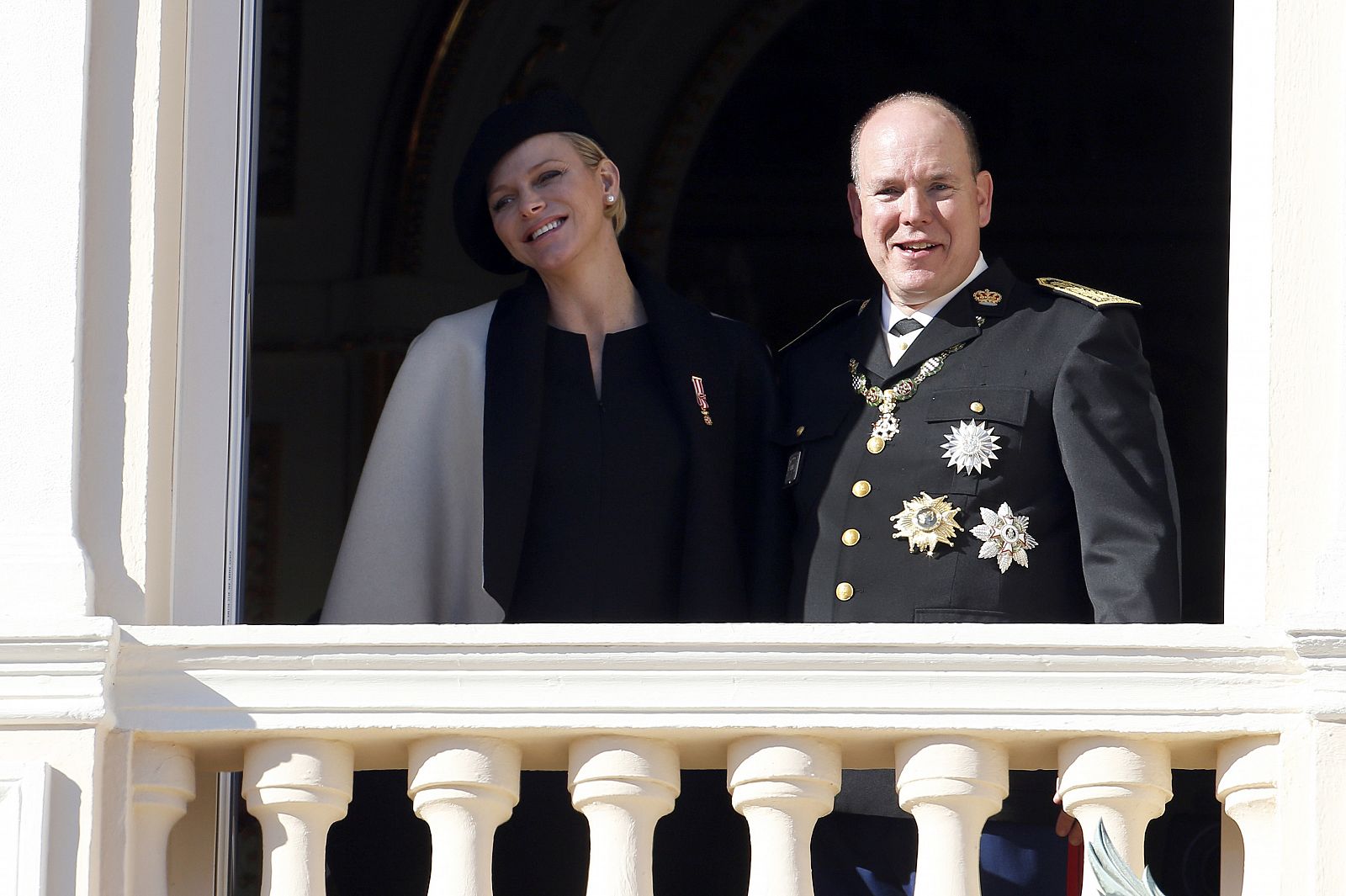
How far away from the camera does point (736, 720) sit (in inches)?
111

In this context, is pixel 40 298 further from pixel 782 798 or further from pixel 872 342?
pixel 872 342

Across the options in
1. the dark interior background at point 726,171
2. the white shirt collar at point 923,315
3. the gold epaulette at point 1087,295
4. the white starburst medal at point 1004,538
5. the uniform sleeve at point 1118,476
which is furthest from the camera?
the dark interior background at point 726,171

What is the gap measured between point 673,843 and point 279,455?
74.3 inches

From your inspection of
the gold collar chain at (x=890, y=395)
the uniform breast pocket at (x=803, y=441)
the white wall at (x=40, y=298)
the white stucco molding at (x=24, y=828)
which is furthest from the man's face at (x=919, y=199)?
the white stucco molding at (x=24, y=828)

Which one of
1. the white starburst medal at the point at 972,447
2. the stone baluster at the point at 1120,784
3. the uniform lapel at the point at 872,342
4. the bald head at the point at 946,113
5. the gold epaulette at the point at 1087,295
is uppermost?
the bald head at the point at 946,113

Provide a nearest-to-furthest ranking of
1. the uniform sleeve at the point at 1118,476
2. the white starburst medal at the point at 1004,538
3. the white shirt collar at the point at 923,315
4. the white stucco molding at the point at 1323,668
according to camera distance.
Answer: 1. the white stucco molding at the point at 1323,668
2. the uniform sleeve at the point at 1118,476
3. the white starburst medal at the point at 1004,538
4. the white shirt collar at the point at 923,315

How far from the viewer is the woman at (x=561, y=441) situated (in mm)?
3611

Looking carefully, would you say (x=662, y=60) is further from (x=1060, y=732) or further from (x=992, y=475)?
(x=1060, y=732)

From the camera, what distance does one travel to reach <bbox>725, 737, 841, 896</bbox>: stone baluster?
2824 mm

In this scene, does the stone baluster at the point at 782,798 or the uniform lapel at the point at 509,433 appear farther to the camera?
the uniform lapel at the point at 509,433

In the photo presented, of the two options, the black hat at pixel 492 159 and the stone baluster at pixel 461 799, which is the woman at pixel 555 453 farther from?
the stone baluster at pixel 461 799

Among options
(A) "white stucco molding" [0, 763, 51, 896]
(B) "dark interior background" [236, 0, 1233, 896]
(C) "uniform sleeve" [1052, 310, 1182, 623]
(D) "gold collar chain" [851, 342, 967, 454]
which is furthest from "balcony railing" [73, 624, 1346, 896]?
(B) "dark interior background" [236, 0, 1233, 896]

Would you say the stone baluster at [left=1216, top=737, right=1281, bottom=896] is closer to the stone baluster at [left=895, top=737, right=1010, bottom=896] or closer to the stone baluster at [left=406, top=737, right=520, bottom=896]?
the stone baluster at [left=895, top=737, right=1010, bottom=896]

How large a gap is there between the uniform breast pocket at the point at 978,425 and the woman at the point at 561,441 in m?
0.28
